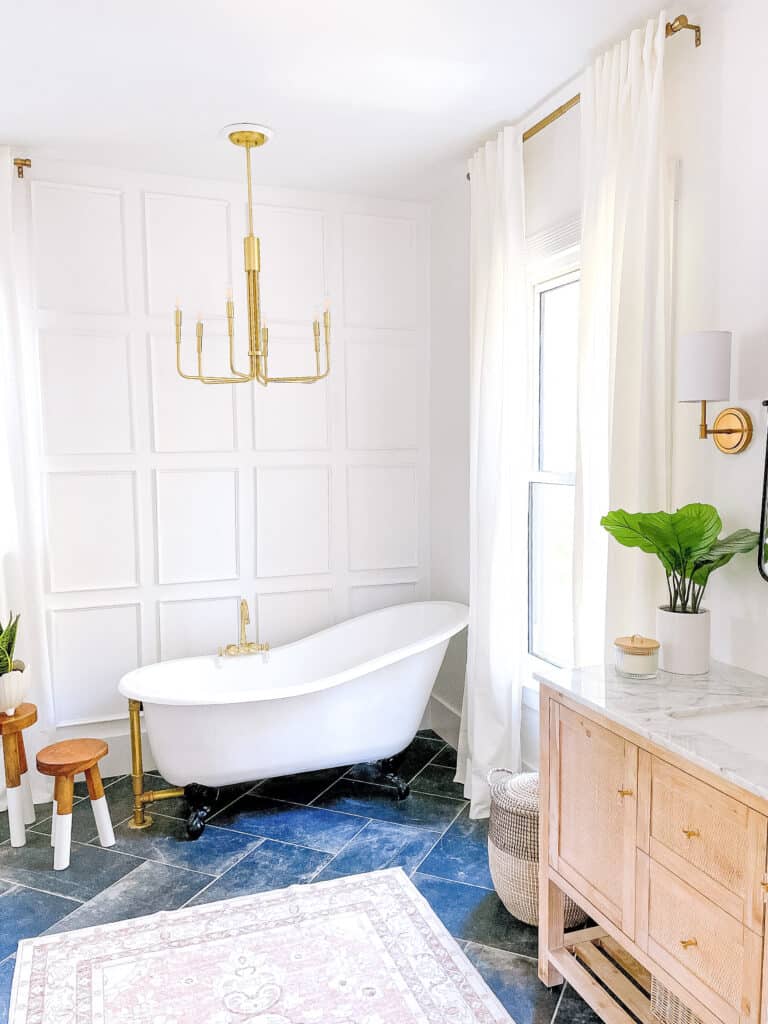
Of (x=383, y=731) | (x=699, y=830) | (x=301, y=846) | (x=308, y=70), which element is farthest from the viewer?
(x=383, y=731)

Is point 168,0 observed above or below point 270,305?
above

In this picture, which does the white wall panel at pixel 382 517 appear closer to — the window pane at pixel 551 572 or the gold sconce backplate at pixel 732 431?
the window pane at pixel 551 572

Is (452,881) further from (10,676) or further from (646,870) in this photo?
(10,676)

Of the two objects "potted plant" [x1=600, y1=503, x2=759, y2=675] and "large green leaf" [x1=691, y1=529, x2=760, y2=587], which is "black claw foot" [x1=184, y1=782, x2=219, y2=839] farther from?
"large green leaf" [x1=691, y1=529, x2=760, y2=587]

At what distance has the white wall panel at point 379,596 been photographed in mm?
4086

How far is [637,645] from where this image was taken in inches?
81.1

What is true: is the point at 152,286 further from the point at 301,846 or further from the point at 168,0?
the point at 301,846

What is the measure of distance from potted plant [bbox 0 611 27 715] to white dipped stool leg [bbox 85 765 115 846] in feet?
1.37

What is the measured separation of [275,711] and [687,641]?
1622 mm

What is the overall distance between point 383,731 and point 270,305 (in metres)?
2.07

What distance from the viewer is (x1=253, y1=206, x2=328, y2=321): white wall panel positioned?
378 centimetres

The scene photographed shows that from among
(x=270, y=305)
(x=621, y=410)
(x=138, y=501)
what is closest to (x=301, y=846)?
(x=138, y=501)

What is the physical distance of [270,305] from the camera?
382 cm

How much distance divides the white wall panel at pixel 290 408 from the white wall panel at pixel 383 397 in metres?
0.15
